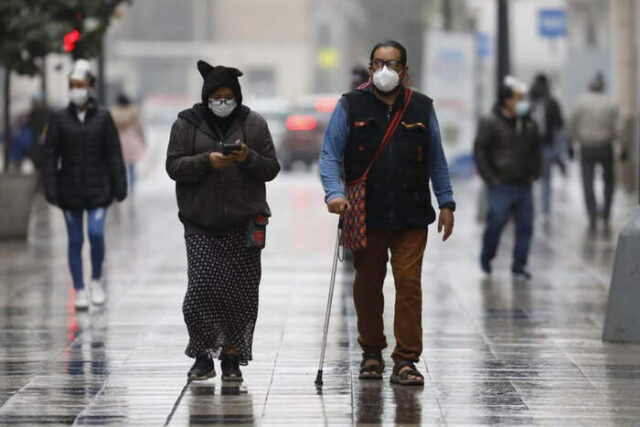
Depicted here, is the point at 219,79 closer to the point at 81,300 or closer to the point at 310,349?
the point at 310,349

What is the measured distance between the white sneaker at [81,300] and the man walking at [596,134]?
931 centimetres

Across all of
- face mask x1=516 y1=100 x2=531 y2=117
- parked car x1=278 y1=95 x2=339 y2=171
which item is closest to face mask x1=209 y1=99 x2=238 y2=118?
face mask x1=516 y1=100 x2=531 y2=117

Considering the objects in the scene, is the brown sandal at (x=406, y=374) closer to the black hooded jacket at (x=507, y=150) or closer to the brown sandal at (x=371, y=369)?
the brown sandal at (x=371, y=369)

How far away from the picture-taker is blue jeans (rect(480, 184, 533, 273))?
1509 cm

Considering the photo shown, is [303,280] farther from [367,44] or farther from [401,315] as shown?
[367,44]

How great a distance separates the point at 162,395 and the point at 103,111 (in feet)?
14.4

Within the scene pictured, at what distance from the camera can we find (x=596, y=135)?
20.9 meters

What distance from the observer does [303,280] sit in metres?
14.8

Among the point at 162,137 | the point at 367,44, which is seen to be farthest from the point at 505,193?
the point at 367,44

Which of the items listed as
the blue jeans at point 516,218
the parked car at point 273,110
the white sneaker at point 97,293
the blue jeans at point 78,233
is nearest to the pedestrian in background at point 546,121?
the blue jeans at point 516,218

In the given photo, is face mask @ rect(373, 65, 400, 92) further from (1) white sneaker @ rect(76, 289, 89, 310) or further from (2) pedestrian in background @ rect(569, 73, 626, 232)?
(2) pedestrian in background @ rect(569, 73, 626, 232)

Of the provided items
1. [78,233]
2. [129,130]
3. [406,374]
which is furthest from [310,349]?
[129,130]

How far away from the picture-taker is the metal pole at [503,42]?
71.9 ft

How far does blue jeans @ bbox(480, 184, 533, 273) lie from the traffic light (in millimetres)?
6058
